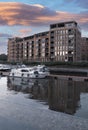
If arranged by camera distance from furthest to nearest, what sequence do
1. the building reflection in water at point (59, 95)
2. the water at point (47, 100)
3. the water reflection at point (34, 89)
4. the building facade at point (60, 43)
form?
the building facade at point (60, 43) → the water reflection at point (34, 89) → the building reflection in water at point (59, 95) → the water at point (47, 100)

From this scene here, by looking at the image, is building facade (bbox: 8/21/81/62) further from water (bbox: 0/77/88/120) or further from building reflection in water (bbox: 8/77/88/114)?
water (bbox: 0/77/88/120)

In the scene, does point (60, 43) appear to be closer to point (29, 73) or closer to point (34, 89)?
point (29, 73)

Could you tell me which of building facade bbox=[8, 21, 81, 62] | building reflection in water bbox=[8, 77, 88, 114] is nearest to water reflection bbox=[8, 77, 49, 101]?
building reflection in water bbox=[8, 77, 88, 114]

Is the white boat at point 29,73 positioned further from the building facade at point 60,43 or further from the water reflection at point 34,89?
the building facade at point 60,43

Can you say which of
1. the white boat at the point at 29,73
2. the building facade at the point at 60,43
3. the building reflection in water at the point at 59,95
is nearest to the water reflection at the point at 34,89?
the building reflection in water at the point at 59,95

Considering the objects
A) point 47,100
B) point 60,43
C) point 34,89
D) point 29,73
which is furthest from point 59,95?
point 60,43

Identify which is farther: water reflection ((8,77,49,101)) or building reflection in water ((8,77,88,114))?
water reflection ((8,77,49,101))

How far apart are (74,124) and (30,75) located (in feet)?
164

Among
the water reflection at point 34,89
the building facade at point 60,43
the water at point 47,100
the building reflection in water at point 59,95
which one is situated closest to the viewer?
the water at point 47,100

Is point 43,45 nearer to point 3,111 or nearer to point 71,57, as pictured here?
point 71,57

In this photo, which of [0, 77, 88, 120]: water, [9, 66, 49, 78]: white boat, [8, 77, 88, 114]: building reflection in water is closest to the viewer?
[0, 77, 88, 120]: water

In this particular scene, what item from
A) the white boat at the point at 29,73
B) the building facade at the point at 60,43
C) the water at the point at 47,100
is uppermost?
the building facade at the point at 60,43

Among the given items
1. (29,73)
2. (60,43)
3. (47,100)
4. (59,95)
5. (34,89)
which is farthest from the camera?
(60,43)

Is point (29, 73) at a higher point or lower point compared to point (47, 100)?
higher
